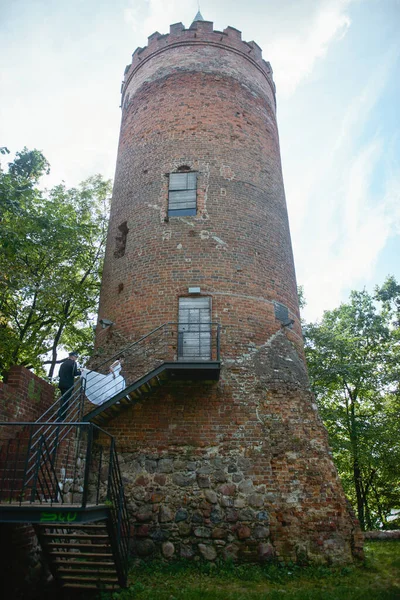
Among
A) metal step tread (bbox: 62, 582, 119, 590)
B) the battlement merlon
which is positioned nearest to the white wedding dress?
metal step tread (bbox: 62, 582, 119, 590)

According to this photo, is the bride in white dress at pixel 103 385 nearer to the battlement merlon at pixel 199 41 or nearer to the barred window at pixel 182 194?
the barred window at pixel 182 194

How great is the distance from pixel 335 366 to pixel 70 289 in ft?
31.5

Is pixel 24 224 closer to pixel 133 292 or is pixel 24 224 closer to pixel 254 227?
pixel 133 292

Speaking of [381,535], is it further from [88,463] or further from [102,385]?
[88,463]

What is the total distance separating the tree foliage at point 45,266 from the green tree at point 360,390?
8694mm

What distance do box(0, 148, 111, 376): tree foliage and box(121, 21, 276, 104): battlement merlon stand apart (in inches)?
200

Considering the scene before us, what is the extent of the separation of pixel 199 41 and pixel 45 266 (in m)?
8.09

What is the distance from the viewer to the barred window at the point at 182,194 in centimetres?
1057

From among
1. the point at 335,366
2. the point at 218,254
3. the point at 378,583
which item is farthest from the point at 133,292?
the point at 335,366

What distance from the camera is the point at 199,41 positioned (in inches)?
507

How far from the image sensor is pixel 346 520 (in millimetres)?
7840

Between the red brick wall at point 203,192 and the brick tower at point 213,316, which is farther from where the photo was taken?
the red brick wall at point 203,192

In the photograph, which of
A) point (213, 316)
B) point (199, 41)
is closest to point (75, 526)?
point (213, 316)

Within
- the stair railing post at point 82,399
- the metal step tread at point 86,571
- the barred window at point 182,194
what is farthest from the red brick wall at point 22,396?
the barred window at point 182,194
